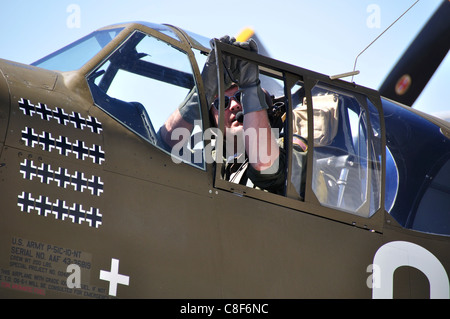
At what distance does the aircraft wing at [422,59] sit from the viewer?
29.4 ft

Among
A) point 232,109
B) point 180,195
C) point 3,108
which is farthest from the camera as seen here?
point 232,109

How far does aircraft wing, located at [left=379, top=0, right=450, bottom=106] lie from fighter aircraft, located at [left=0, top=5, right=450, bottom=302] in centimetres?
447

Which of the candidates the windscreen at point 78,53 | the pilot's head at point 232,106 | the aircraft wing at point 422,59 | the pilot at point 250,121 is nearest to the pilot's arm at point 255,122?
the pilot at point 250,121

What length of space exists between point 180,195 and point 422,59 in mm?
6379

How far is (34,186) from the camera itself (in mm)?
3260

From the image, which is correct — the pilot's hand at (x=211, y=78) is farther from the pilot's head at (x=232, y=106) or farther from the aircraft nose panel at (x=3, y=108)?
the aircraft nose panel at (x=3, y=108)

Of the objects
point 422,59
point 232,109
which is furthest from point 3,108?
point 422,59

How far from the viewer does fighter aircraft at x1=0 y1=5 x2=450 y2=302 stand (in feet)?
10.8

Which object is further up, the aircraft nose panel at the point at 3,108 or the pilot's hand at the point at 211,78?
the pilot's hand at the point at 211,78

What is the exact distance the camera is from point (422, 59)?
29.7 feet

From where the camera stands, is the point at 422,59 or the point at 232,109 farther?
the point at 422,59

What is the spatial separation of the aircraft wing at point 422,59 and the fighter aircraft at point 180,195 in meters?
4.47

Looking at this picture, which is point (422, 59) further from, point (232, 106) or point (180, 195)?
point (180, 195)

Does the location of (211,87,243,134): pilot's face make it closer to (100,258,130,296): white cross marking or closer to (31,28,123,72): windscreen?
(31,28,123,72): windscreen
